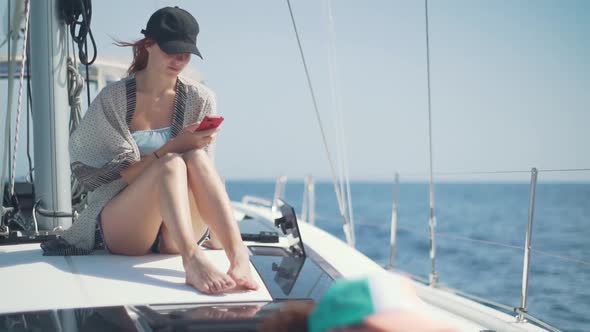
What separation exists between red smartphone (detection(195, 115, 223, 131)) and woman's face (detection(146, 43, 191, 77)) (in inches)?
9.1

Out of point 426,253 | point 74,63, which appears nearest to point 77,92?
point 74,63

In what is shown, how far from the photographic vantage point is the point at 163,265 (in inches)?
67.5

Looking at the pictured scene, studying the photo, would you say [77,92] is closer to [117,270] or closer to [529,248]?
[117,270]

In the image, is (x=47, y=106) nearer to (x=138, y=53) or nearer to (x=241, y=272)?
(x=138, y=53)

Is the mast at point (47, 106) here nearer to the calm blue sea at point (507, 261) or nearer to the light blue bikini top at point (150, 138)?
the light blue bikini top at point (150, 138)

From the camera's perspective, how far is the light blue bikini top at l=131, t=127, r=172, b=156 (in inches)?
73.4

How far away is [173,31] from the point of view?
1.70m

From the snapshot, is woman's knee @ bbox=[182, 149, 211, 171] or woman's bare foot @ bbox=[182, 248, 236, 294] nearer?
woman's bare foot @ bbox=[182, 248, 236, 294]

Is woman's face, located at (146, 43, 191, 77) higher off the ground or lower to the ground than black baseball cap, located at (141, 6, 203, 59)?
lower

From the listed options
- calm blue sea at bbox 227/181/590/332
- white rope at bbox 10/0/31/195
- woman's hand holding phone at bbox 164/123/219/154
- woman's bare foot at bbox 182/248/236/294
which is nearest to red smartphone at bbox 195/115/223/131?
woman's hand holding phone at bbox 164/123/219/154

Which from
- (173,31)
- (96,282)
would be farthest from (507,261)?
(96,282)

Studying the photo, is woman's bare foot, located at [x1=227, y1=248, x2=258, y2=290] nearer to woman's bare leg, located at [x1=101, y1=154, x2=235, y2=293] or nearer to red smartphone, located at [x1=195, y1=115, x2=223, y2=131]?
woman's bare leg, located at [x1=101, y1=154, x2=235, y2=293]

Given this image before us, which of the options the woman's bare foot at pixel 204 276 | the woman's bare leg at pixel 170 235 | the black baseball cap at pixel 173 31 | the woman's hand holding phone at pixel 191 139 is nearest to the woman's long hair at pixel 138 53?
the black baseball cap at pixel 173 31

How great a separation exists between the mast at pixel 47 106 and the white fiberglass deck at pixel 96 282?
14.5 inches
